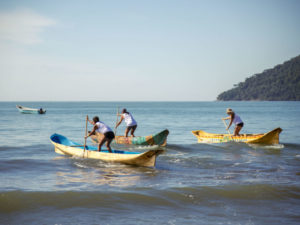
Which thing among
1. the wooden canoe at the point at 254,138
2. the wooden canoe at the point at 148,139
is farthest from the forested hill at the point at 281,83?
the wooden canoe at the point at 148,139

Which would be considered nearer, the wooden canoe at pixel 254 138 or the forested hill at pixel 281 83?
the wooden canoe at pixel 254 138

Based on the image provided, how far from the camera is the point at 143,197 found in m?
8.68

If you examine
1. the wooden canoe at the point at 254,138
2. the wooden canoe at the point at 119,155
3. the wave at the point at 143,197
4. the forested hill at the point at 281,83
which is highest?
the forested hill at the point at 281,83

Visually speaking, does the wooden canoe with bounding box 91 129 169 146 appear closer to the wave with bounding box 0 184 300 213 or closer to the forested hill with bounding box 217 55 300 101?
the wave with bounding box 0 184 300 213

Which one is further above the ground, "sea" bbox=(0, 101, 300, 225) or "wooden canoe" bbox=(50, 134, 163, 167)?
"wooden canoe" bbox=(50, 134, 163, 167)

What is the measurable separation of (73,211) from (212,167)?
271 inches

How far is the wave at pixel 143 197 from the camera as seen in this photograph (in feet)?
26.8

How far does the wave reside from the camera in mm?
8172

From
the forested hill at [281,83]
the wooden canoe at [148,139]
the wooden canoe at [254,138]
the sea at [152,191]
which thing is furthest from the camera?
the forested hill at [281,83]

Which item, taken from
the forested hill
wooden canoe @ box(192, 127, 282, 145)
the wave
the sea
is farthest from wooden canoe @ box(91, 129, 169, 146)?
the forested hill

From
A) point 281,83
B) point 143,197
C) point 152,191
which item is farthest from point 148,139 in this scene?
point 281,83

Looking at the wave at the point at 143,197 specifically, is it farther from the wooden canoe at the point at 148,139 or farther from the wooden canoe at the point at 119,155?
the wooden canoe at the point at 148,139

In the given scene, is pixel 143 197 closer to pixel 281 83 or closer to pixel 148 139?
pixel 148 139

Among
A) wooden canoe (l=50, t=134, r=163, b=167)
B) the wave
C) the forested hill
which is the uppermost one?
the forested hill
